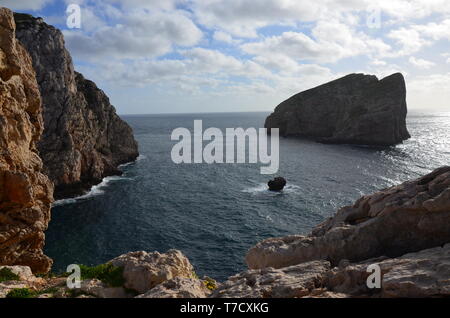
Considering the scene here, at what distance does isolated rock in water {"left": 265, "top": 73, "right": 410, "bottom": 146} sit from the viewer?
147m

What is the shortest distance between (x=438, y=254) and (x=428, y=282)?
2453 millimetres

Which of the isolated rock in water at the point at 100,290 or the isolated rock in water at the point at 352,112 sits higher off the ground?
the isolated rock in water at the point at 352,112

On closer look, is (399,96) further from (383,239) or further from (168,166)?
(383,239)

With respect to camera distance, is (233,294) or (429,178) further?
(429,178)

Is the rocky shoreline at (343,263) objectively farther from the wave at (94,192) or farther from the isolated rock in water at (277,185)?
the isolated rock in water at (277,185)

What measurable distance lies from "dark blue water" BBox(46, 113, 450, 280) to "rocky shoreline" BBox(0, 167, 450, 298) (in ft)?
87.7

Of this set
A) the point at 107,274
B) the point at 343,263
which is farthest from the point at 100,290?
the point at 343,263

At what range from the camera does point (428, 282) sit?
1191 cm

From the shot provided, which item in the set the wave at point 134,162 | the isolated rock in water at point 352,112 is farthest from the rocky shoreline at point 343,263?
the isolated rock in water at point 352,112

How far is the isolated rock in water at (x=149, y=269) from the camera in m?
16.6

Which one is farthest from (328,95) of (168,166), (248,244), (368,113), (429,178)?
(429,178)

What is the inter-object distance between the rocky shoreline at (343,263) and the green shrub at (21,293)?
20 cm

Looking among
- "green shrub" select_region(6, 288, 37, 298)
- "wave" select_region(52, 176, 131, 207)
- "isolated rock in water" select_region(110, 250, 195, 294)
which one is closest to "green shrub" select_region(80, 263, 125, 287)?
"isolated rock in water" select_region(110, 250, 195, 294)
